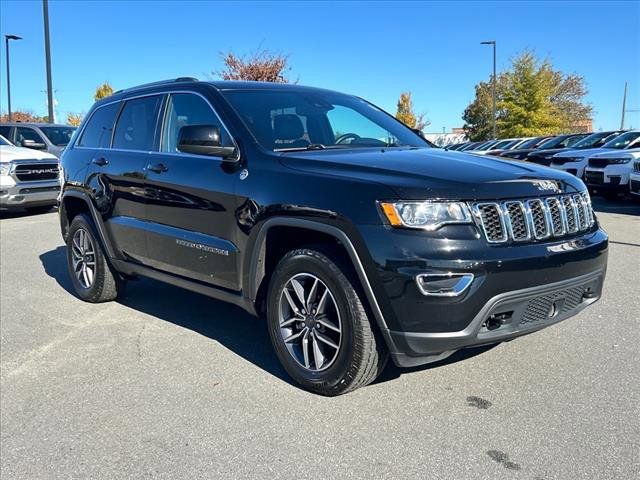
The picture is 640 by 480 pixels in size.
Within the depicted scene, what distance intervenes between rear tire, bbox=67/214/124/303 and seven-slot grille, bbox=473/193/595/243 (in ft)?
12.0

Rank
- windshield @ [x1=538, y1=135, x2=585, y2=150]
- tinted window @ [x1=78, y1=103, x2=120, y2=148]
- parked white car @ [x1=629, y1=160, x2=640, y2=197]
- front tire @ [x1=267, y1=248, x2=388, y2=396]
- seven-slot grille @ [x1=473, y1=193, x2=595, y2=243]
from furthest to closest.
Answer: windshield @ [x1=538, y1=135, x2=585, y2=150]
parked white car @ [x1=629, y1=160, x2=640, y2=197]
tinted window @ [x1=78, y1=103, x2=120, y2=148]
front tire @ [x1=267, y1=248, x2=388, y2=396]
seven-slot grille @ [x1=473, y1=193, x2=595, y2=243]

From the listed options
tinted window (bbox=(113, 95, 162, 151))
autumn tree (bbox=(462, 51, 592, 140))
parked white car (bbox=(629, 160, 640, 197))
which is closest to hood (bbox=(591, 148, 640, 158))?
parked white car (bbox=(629, 160, 640, 197))

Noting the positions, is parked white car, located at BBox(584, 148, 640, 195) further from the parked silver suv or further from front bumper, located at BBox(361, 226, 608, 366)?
the parked silver suv

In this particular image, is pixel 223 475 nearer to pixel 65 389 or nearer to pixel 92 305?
pixel 65 389

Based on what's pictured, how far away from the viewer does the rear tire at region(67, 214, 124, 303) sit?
5414mm

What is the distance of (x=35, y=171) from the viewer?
12055 millimetres

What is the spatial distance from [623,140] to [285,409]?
1406cm

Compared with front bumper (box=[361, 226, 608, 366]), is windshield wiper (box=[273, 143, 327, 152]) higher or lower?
higher

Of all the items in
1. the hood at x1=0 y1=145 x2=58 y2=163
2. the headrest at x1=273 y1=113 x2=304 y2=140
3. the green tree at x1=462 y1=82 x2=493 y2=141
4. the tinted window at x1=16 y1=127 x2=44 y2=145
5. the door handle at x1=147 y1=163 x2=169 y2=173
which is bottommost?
the door handle at x1=147 y1=163 x2=169 y2=173

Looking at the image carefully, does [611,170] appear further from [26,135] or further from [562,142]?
[26,135]

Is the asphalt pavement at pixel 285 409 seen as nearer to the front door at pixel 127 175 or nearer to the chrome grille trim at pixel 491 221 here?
the front door at pixel 127 175

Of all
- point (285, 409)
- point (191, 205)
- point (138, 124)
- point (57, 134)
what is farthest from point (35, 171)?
Answer: point (285, 409)

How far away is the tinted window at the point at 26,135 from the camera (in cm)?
1465

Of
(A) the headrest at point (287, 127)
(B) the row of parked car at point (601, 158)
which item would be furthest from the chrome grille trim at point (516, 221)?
(B) the row of parked car at point (601, 158)
